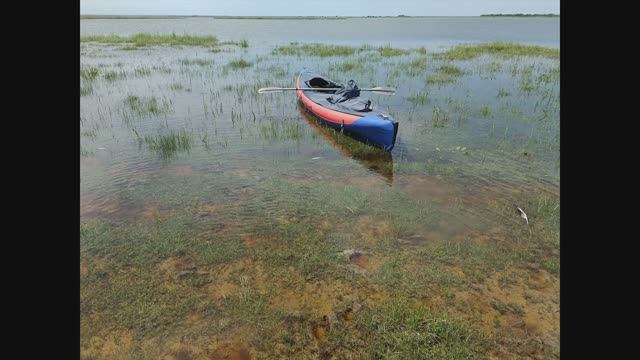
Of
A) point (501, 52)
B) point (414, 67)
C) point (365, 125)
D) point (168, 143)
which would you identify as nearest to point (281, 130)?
point (365, 125)

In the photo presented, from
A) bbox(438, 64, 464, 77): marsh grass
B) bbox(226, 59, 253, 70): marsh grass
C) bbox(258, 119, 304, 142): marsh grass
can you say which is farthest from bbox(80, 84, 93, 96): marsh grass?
bbox(438, 64, 464, 77): marsh grass

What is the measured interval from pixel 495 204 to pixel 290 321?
5.67 metres

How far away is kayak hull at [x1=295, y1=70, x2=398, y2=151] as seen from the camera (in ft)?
34.8

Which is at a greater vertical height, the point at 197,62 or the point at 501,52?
the point at 501,52

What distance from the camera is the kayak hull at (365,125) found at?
1061 centimetres

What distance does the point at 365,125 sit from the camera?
11336 mm

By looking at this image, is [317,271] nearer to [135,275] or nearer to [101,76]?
[135,275]

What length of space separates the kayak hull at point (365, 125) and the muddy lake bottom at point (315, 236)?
17.7 inches

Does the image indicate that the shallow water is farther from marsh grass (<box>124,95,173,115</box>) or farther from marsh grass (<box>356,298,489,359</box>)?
marsh grass (<box>356,298,489,359</box>)

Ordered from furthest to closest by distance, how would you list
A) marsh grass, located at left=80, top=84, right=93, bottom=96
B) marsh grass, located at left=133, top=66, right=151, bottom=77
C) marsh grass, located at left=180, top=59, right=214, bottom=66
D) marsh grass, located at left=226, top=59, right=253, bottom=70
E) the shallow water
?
the shallow water < marsh grass, located at left=180, top=59, right=214, bottom=66 < marsh grass, located at left=226, top=59, right=253, bottom=70 < marsh grass, located at left=133, top=66, right=151, bottom=77 < marsh grass, located at left=80, top=84, right=93, bottom=96

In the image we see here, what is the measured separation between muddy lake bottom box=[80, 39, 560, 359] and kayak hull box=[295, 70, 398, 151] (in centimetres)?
45

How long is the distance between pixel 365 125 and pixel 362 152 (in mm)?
886

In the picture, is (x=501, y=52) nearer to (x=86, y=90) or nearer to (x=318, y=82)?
(x=318, y=82)
